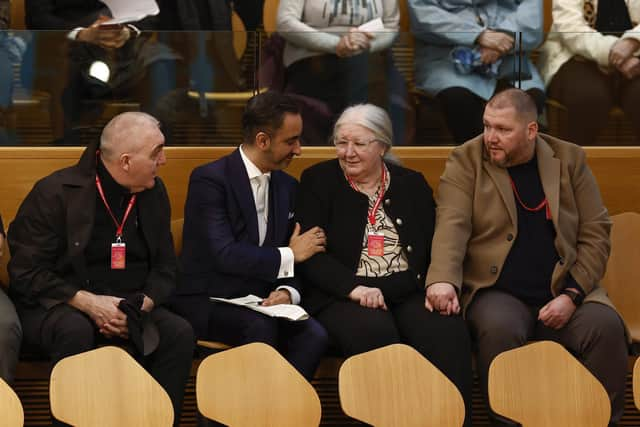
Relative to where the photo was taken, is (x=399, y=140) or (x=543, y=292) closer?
(x=543, y=292)

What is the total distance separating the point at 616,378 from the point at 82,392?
1.97 metres

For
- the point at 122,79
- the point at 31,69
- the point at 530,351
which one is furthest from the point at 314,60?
the point at 530,351

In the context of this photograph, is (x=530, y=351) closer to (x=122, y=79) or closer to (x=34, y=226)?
(x=34, y=226)

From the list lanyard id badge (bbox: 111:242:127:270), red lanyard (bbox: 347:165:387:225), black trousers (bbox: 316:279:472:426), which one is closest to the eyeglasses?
red lanyard (bbox: 347:165:387:225)

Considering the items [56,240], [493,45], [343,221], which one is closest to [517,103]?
[493,45]

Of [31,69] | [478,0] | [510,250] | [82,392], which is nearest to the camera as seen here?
[82,392]

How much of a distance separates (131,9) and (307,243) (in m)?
1.53

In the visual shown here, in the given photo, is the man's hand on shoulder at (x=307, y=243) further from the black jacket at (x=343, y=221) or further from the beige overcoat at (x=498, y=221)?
the beige overcoat at (x=498, y=221)

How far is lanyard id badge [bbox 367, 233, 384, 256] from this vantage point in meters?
4.75

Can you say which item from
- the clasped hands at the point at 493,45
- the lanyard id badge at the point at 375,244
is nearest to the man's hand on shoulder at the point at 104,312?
the lanyard id badge at the point at 375,244

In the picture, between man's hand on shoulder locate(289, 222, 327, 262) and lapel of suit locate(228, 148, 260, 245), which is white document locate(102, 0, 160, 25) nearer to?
lapel of suit locate(228, 148, 260, 245)

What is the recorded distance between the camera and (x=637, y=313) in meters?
4.98

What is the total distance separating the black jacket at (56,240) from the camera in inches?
175

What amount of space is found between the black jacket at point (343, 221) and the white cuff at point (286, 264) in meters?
0.08
